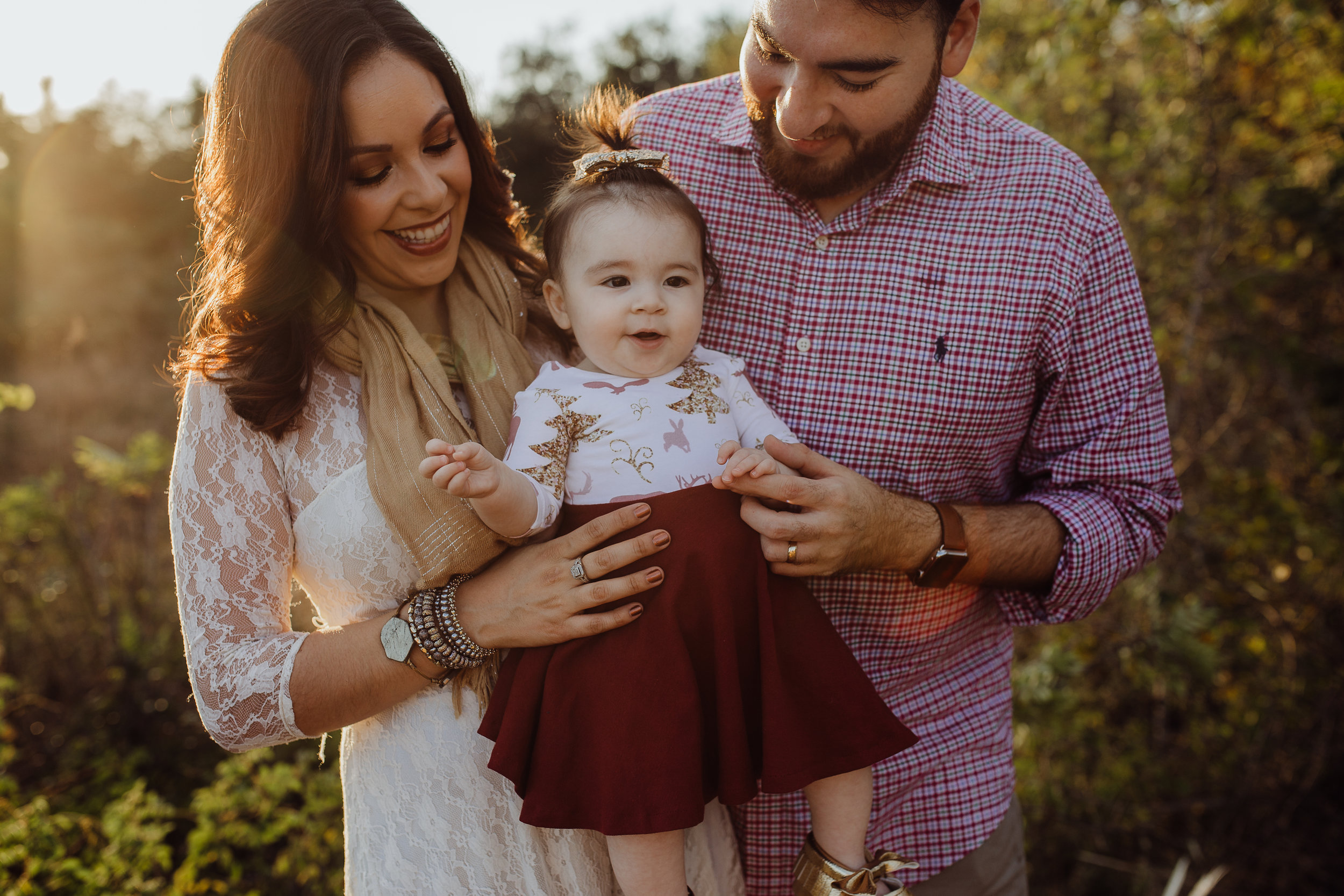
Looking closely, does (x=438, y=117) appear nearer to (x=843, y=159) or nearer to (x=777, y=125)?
(x=777, y=125)

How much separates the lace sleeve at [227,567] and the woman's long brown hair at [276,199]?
7cm

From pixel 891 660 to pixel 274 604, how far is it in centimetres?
136

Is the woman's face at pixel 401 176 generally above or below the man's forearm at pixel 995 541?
above

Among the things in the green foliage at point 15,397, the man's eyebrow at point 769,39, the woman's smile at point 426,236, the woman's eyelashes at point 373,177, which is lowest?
the green foliage at point 15,397

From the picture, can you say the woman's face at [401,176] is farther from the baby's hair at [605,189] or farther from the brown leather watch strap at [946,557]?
the brown leather watch strap at [946,557]

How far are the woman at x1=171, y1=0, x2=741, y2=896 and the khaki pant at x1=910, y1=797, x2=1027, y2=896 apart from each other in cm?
59

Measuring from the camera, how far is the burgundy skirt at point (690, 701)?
1423 millimetres

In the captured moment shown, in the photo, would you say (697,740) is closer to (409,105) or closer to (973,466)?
(973,466)

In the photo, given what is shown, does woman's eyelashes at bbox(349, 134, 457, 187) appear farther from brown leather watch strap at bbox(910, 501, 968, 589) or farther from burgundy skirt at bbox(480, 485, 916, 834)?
brown leather watch strap at bbox(910, 501, 968, 589)

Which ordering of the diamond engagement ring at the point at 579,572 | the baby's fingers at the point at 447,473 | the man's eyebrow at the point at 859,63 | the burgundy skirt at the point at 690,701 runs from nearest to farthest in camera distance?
the baby's fingers at the point at 447,473 → the burgundy skirt at the point at 690,701 → the diamond engagement ring at the point at 579,572 → the man's eyebrow at the point at 859,63

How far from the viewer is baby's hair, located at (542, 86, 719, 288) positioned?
1.76m

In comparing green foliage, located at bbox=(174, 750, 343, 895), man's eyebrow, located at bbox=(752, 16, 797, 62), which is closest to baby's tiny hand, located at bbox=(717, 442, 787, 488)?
man's eyebrow, located at bbox=(752, 16, 797, 62)

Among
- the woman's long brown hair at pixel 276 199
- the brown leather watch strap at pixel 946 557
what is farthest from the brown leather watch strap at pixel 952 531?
the woman's long brown hair at pixel 276 199

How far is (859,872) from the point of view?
1.51m
